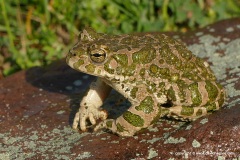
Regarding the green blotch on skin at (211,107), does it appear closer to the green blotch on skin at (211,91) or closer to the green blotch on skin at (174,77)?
the green blotch on skin at (211,91)

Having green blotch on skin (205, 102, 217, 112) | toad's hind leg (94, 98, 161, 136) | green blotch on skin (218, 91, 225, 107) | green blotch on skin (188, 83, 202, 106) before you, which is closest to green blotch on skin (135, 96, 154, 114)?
toad's hind leg (94, 98, 161, 136)

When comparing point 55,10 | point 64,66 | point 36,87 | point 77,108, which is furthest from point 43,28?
point 77,108

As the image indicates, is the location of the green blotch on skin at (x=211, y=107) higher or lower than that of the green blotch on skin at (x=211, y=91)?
lower

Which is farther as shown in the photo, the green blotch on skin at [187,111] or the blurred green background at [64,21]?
the blurred green background at [64,21]

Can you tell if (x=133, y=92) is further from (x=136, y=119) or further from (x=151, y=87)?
(x=136, y=119)

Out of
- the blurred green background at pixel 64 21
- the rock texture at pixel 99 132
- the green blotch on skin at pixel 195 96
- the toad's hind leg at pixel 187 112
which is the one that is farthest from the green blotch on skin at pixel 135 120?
the blurred green background at pixel 64 21

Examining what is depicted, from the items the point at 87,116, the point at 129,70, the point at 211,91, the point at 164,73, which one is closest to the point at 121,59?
the point at 129,70
